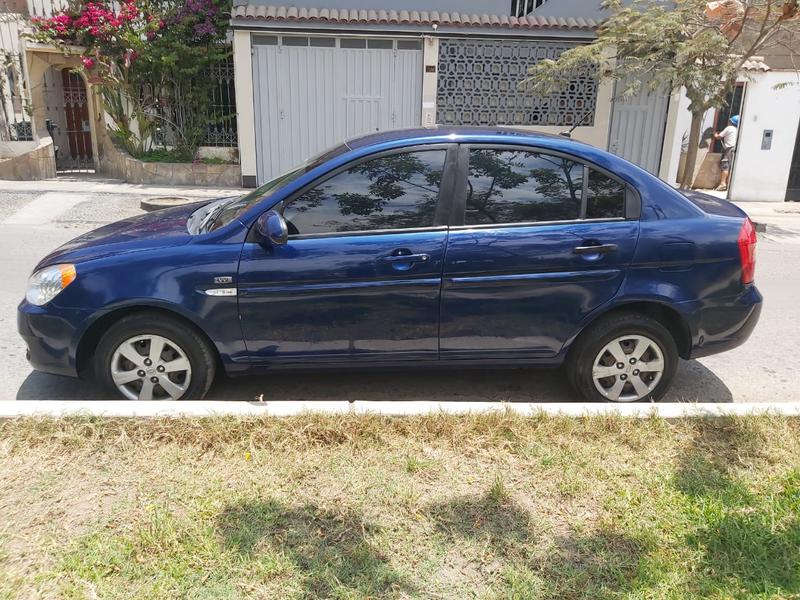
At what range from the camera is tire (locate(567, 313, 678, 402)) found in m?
4.17

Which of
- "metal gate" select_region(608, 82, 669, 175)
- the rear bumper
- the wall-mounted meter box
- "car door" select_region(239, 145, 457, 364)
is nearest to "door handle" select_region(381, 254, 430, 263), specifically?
"car door" select_region(239, 145, 457, 364)

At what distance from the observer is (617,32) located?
11328 millimetres

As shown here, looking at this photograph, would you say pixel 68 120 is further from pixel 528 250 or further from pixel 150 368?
pixel 528 250

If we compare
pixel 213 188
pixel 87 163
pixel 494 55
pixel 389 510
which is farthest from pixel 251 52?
pixel 389 510

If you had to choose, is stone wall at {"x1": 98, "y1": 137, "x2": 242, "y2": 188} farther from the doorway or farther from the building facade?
the doorway

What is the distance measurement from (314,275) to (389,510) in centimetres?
148

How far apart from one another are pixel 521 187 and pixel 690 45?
760 cm

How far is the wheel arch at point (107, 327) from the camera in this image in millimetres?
3921

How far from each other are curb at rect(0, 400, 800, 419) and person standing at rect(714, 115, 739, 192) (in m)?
12.8

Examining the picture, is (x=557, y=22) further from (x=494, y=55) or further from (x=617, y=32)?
(x=617, y=32)

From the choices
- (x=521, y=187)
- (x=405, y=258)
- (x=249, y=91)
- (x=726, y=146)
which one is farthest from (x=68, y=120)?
(x=726, y=146)

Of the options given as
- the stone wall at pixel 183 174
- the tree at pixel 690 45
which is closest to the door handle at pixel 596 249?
the tree at pixel 690 45

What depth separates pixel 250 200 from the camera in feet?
14.4

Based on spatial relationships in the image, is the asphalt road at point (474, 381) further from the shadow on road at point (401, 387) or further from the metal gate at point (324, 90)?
the metal gate at point (324, 90)
